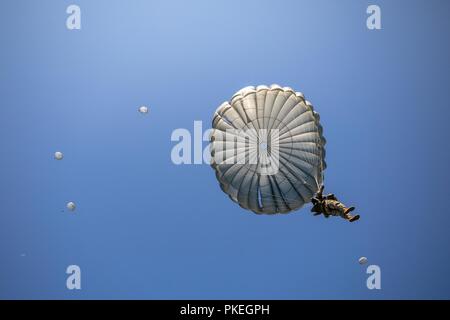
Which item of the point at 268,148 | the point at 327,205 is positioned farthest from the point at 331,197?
the point at 268,148

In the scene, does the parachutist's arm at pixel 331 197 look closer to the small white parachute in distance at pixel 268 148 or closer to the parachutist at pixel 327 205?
the parachutist at pixel 327 205

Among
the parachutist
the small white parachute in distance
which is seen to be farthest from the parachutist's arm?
the small white parachute in distance

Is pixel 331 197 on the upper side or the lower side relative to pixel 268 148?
lower

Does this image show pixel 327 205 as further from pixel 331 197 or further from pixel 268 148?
pixel 268 148

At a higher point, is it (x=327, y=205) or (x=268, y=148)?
(x=268, y=148)

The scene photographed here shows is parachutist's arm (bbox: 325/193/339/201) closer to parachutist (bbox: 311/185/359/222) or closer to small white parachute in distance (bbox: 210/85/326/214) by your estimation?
parachutist (bbox: 311/185/359/222)

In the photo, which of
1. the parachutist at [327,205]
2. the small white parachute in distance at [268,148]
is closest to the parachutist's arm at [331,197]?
the parachutist at [327,205]
